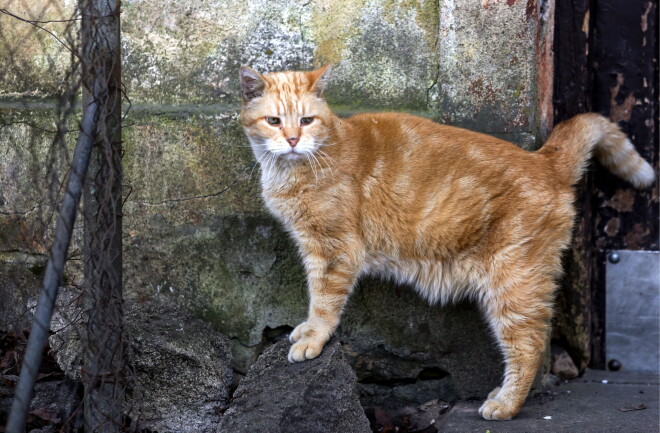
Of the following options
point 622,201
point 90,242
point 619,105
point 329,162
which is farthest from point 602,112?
point 90,242

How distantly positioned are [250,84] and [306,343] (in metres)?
1.21

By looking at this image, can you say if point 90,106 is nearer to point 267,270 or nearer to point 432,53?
point 267,270

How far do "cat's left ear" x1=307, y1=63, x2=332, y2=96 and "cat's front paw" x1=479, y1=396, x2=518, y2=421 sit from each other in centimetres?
166

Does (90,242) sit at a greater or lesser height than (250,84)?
lesser

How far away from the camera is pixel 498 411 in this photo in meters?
3.20

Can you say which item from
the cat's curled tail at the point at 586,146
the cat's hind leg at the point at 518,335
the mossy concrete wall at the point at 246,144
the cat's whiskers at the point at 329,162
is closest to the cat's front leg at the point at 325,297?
the mossy concrete wall at the point at 246,144

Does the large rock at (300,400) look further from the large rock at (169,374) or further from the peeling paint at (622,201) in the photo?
the peeling paint at (622,201)

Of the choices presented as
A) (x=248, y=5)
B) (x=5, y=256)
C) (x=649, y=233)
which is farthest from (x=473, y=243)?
(x=5, y=256)

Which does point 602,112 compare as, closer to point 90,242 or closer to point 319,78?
point 319,78

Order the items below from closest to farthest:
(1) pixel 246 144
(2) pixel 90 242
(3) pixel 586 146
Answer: (2) pixel 90 242, (3) pixel 586 146, (1) pixel 246 144

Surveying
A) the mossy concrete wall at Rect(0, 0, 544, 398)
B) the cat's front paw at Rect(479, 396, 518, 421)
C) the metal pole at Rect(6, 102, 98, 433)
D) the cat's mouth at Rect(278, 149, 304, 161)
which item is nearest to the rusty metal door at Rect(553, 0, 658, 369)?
the mossy concrete wall at Rect(0, 0, 544, 398)

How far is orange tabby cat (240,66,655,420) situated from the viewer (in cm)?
320

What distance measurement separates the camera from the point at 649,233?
12.6 feet

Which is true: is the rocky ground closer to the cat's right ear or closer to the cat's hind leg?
the cat's hind leg
